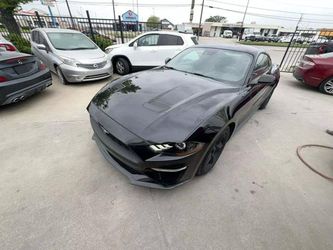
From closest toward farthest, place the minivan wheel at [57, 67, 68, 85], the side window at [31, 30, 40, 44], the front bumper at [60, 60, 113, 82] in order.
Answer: the front bumper at [60, 60, 113, 82]
the minivan wheel at [57, 67, 68, 85]
the side window at [31, 30, 40, 44]

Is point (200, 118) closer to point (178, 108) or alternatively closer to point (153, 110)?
point (178, 108)

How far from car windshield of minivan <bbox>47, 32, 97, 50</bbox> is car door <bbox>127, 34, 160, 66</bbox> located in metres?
1.30

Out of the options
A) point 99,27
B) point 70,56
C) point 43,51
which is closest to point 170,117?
point 70,56

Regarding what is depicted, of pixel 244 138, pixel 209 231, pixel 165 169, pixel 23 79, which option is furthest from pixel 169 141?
pixel 23 79

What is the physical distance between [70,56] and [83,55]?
353 millimetres

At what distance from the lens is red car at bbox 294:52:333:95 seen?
5.41 m

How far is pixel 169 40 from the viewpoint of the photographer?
593 centimetres

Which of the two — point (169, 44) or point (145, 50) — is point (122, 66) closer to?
point (145, 50)

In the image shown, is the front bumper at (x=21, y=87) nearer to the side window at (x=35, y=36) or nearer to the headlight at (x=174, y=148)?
the side window at (x=35, y=36)

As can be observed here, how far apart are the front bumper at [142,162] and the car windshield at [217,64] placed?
54.8 inches

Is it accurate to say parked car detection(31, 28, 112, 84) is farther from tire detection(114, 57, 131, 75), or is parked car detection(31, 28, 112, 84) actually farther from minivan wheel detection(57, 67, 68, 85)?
tire detection(114, 57, 131, 75)

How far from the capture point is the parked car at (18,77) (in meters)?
3.15

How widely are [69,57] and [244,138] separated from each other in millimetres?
4858

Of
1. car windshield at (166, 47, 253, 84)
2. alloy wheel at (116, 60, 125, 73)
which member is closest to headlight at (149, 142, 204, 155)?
car windshield at (166, 47, 253, 84)
